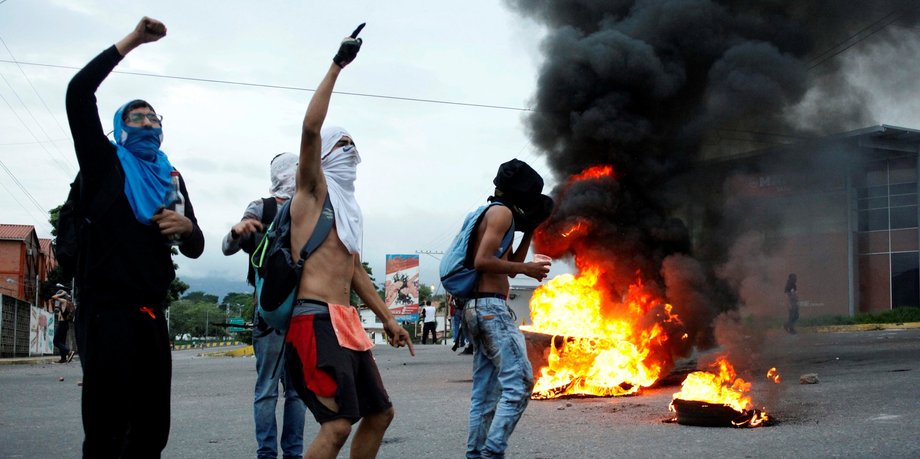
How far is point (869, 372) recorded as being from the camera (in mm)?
10633

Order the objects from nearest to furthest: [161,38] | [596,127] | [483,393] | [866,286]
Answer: [161,38] < [483,393] < [596,127] < [866,286]

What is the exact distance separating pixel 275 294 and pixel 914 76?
1585 cm

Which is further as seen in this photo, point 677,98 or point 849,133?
point 849,133

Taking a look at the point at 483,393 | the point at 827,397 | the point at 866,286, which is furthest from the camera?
the point at 866,286

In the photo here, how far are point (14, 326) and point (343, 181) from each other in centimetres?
2440

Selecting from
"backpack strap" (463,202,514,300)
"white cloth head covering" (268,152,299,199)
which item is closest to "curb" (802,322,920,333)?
"backpack strap" (463,202,514,300)

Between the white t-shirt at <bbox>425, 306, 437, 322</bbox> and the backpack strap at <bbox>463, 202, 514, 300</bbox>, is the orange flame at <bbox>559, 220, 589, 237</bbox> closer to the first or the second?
the backpack strap at <bbox>463, 202, 514, 300</bbox>

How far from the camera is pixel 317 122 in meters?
3.60

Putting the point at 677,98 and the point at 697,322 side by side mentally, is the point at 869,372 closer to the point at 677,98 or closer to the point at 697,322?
the point at 697,322

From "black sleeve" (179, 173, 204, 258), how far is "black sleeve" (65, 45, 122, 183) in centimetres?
40

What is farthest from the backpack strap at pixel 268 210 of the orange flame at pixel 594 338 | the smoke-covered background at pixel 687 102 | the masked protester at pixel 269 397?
the smoke-covered background at pixel 687 102

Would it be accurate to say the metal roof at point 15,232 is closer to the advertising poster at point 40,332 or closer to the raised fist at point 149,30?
the advertising poster at point 40,332

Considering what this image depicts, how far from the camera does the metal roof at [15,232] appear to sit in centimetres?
5763

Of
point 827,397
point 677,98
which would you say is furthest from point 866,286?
point 827,397
